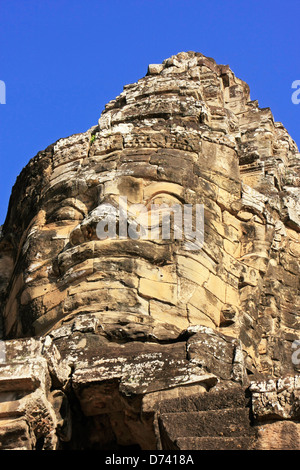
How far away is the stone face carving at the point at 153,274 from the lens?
37.4ft

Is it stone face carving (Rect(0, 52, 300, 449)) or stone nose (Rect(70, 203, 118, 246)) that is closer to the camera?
stone face carving (Rect(0, 52, 300, 449))

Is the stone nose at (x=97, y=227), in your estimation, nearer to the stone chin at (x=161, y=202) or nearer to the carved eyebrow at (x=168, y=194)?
the stone chin at (x=161, y=202)

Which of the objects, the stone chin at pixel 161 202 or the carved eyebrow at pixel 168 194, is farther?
the carved eyebrow at pixel 168 194

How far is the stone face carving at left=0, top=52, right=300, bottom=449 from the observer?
1140cm

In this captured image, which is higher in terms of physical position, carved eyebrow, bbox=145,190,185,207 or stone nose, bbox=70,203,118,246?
carved eyebrow, bbox=145,190,185,207

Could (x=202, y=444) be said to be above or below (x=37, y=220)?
below

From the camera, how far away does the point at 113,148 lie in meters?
16.6

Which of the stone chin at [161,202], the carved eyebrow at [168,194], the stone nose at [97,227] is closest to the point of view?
the stone chin at [161,202]

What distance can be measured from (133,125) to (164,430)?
7.53 m

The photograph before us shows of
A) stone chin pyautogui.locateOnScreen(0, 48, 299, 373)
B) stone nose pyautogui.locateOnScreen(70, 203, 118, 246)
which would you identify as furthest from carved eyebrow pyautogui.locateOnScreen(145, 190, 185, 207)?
stone nose pyautogui.locateOnScreen(70, 203, 118, 246)

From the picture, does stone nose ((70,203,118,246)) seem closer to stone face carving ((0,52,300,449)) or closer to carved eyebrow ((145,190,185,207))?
stone face carving ((0,52,300,449))

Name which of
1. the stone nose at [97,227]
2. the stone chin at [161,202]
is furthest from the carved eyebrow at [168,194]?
the stone nose at [97,227]
